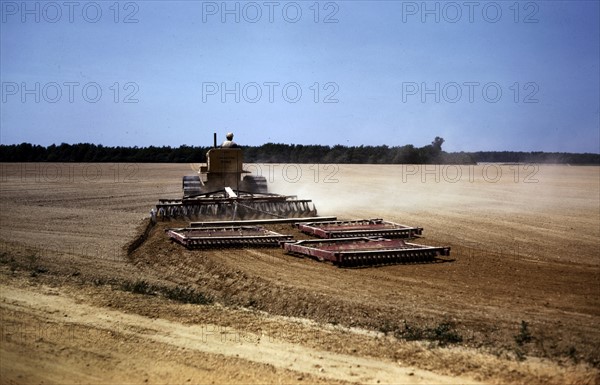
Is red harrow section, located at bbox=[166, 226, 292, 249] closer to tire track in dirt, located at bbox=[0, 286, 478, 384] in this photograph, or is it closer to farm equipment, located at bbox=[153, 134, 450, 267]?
farm equipment, located at bbox=[153, 134, 450, 267]

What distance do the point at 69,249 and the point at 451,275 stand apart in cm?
784

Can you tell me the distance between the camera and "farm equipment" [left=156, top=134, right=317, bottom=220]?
1620cm

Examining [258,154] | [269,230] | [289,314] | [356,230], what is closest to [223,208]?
[269,230]

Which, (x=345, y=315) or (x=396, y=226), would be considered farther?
(x=396, y=226)

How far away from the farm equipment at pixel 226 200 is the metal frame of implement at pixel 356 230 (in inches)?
101

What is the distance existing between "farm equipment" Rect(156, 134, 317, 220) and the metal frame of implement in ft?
8.40

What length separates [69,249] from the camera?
38.4 feet

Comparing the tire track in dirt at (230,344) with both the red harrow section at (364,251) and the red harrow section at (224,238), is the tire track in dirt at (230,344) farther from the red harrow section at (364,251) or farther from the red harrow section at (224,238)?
the red harrow section at (224,238)

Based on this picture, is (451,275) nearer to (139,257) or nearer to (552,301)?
(552,301)

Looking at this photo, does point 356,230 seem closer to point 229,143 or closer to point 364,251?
point 364,251

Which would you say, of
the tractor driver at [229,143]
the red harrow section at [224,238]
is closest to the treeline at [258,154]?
the tractor driver at [229,143]

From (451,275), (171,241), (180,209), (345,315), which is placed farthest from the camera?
(180,209)

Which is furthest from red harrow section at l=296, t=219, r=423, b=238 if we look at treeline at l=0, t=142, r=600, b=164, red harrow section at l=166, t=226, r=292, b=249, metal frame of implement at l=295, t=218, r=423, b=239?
treeline at l=0, t=142, r=600, b=164

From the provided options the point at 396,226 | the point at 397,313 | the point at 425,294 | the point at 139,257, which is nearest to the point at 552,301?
the point at 425,294
